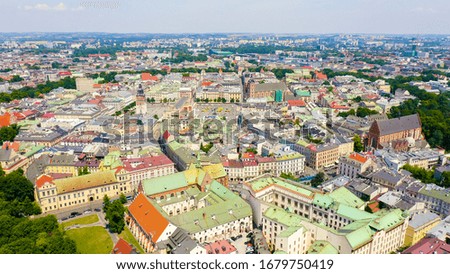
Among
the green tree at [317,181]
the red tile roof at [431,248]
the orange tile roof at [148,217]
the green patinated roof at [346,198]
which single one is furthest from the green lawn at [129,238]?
the red tile roof at [431,248]

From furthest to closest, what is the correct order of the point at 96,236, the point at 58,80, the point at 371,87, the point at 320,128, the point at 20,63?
1. the point at 20,63
2. the point at 58,80
3. the point at 371,87
4. the point at 320,128
5. the point at 96,236

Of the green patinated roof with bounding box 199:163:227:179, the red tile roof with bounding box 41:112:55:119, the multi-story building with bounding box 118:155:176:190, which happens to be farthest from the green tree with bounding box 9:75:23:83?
the green patinated roof with bounding box 199:163:227:179

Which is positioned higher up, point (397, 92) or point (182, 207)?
point (397, 92)

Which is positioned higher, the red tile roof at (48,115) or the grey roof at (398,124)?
the grey roof at (398,124)

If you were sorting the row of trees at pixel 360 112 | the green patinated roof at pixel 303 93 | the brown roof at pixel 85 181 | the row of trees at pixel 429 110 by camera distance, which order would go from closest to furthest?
the brown roof at pixel 85 181 → the row of trees at pixel 429 110 → the row of trees at pixel 360 112 → the green patinated roof at pixel 303 93

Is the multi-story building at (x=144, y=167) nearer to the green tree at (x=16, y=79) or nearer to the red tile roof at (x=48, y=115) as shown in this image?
the red tile roof at (x=48, y=115)

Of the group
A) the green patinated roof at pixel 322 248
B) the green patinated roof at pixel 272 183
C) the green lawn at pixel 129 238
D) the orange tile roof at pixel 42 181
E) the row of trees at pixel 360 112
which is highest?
the row of trees at pixel 360 112

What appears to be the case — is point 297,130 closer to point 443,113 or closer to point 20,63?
point 443,113

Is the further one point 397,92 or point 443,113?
point 397,92

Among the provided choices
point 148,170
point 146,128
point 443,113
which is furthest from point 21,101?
point 443,113
